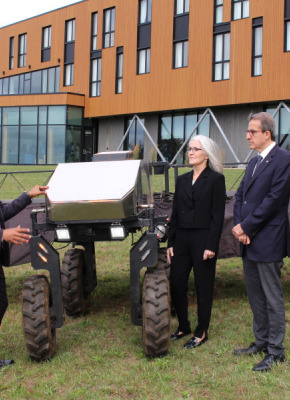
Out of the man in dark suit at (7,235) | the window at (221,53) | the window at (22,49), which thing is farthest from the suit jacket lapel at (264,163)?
the window at (22,49)

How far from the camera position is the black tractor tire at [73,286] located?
6016 millimetres

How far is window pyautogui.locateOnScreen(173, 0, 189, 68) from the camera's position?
1150 inches

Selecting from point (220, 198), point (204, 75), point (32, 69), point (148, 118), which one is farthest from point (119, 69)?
point (220, 198)

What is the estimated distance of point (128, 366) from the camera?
4.46 m

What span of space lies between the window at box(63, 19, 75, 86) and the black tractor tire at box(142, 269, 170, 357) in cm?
3409

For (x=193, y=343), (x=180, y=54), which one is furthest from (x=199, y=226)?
(x=180, y=54)

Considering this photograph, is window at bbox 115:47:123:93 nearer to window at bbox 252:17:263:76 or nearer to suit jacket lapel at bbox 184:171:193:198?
window at bbox 252:17:263:76

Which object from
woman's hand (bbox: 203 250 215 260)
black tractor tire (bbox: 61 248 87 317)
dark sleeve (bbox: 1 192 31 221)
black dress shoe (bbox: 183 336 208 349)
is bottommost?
black dress shoe (bbox: 183 336 208 349)

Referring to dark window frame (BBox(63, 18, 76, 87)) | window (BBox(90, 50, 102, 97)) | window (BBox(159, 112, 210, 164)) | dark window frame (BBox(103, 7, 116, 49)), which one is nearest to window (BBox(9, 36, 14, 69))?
dark window frame (BBox(63, 18, 76, 87))

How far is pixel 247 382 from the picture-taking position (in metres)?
4.04

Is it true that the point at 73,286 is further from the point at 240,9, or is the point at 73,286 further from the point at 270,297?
the point at 240,9

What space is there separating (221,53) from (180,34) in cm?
308

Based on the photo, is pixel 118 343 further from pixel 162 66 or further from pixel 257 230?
pixel 162 66

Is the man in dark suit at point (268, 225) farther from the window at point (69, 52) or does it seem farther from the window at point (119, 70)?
the window at point (69, 52)
